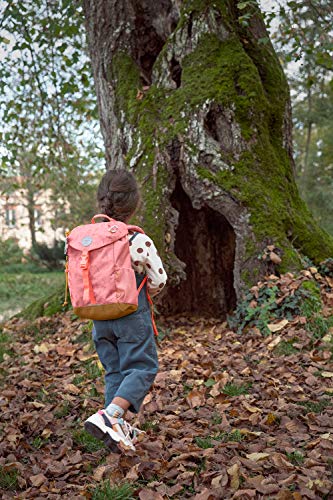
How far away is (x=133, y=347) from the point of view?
327 centimetres

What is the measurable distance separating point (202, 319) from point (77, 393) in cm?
249

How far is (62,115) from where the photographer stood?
11305 mm

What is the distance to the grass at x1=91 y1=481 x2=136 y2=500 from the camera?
2756mm

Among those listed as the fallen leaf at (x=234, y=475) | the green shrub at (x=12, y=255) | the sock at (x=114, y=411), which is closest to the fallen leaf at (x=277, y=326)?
the fallen leaf at (x=234, y=475)

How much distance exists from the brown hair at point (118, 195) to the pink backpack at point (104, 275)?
177mm

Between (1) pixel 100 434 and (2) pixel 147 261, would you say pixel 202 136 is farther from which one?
(1) pixel 100 434

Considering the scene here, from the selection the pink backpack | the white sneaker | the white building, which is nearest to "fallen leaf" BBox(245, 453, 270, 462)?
the white sneaker

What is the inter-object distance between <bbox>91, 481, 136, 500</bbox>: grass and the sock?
0.40m

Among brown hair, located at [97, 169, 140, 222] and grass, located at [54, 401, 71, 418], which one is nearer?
→ brown hair, located at [97, 169, 140, 222]

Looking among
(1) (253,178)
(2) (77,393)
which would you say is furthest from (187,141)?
(2) (77,393)

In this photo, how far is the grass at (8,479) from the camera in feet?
10.0

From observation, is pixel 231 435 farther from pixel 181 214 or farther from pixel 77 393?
pixel 181 214

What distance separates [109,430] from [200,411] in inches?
45.5

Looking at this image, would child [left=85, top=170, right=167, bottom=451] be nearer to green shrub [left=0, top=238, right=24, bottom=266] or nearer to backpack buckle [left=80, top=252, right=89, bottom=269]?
backpack buckle [left=80, top=252, right=89, bottom=269]
